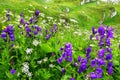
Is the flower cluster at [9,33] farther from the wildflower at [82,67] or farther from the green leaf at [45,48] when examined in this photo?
the wildflower at [82,67]

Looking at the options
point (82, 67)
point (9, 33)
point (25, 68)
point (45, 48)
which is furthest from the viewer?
point (45, 48)

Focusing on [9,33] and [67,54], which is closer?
[67,54]

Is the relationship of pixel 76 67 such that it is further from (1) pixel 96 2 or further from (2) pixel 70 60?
(1) pixel 96 2

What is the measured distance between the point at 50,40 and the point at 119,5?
369ft

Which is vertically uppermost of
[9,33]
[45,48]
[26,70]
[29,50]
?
[9,33]

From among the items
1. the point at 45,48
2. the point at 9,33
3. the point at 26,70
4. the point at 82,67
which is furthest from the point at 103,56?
the point at 9,33

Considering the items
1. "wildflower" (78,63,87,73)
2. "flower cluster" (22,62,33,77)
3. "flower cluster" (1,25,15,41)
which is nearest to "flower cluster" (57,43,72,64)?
"wildflower" (78,63,87,73)

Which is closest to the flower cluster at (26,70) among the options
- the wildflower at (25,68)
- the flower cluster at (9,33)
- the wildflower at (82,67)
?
the wildflower at (25,68)

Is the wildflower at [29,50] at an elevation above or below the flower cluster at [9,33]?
below

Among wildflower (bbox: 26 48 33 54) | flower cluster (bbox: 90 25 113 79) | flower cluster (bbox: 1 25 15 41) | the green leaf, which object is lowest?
flower cluster (bbox: 90 25 113 79)

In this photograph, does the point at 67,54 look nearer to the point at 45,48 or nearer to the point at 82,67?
the point at 82,67

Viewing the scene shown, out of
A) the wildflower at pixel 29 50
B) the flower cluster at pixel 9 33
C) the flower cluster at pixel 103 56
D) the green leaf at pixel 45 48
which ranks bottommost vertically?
the flower cluster at pixel 103 56

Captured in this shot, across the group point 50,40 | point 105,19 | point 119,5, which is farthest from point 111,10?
point 50,40

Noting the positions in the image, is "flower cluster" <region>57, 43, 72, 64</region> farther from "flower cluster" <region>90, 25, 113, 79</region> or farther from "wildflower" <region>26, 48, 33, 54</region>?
"wildflower" <region>26, 48, 33, 54</region>
